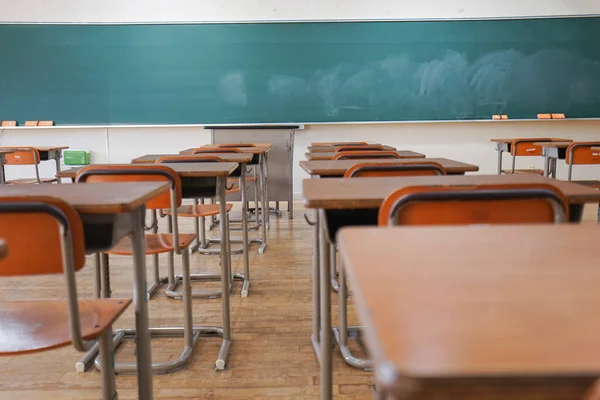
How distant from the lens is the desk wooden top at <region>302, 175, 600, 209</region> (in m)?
1.36

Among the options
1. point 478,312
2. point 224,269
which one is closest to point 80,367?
point 224,269

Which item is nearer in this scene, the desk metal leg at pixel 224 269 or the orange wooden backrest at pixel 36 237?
the orange wooden backrest at pixel 36 237

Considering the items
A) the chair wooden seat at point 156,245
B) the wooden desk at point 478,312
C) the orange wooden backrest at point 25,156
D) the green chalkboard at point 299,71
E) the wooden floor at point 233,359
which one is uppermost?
the green chalkboard at point 299,71

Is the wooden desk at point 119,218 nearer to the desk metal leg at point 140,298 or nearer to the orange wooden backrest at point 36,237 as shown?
the desk metal leg at point 140,298

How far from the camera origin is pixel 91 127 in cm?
655

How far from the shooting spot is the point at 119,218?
1.41 metres

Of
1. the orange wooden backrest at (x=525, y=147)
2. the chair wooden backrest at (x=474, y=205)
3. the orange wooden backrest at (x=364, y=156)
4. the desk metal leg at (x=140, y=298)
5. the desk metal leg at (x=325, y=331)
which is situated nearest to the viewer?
the chair wooden backrest at (x=474, y=205)

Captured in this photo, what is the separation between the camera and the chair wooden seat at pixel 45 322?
49.4 inches

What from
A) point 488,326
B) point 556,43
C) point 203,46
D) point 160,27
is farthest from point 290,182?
point 488,326

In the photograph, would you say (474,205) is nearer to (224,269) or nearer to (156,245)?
(224,269)

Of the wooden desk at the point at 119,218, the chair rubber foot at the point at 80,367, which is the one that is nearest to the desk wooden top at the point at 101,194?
the wooden desk at the point at 119,218

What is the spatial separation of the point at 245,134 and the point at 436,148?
8.43 feet

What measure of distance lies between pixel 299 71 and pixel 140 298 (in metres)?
5.33

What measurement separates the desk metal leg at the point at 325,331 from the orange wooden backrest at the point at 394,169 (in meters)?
0.39
